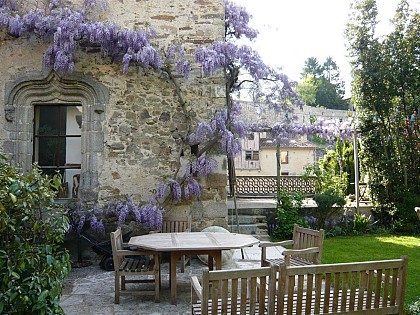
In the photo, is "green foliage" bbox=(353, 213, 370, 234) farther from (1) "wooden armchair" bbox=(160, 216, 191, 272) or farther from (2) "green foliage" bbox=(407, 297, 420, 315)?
(2) "green foliage" bbox=(407, 297, 420, 315)

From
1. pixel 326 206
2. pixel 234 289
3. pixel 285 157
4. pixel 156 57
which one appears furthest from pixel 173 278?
pixel 285 157

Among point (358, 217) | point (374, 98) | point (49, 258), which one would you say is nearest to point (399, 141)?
point (374, 98)

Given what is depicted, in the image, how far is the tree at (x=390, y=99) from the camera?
8844mm

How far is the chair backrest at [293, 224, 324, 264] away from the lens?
12.7 feet

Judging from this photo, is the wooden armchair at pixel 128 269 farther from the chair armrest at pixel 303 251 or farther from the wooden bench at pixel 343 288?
the wooden bench at pixel 343 288

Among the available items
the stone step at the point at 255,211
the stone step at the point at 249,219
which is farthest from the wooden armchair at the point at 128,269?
the stone step at the point at 255,211

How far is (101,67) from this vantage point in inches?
249

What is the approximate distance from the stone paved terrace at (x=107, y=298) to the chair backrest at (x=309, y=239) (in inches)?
28.6

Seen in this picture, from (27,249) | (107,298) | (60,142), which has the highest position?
(60,142)

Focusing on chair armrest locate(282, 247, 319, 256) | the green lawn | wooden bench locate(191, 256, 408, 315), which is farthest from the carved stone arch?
wooden bench locate(191, 256, 408, 315)

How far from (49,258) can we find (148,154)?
365 centimetres

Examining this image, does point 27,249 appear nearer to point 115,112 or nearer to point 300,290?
point 300,290

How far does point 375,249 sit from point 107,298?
445 centimetres

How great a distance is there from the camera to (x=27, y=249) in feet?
8.83
